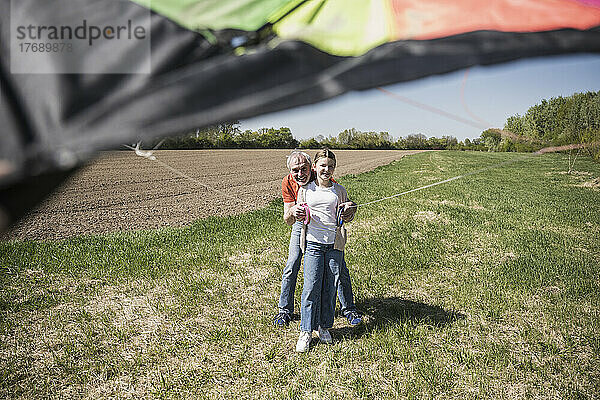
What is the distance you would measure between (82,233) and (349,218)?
574 cm

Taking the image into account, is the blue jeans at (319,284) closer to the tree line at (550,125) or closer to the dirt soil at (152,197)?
the tree line at (550,125)

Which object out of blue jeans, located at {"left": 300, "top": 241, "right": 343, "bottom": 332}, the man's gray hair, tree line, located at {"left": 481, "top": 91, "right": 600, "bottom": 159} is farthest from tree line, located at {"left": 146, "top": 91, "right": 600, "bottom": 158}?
blue jeans, located at {"left": 300, "top": 241, "right": 343, "bottom": 332}

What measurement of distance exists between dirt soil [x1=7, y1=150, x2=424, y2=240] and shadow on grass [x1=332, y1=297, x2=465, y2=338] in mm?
2185

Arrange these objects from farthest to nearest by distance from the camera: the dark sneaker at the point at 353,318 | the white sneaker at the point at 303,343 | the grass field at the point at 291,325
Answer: the dark sneaker at the point at 353,318
the white sneaker at the point at 303,343
the grass field at the point at 291,325

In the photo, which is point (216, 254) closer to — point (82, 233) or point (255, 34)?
point (82, 233)

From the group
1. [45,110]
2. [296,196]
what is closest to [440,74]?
[45,110]

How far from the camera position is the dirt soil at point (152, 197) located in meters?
7.14

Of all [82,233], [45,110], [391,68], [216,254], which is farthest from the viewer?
[82,233]

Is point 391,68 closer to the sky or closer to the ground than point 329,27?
closer to the ground

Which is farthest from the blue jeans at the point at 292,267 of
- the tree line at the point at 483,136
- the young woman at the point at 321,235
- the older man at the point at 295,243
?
the tree line at the point at 483,136

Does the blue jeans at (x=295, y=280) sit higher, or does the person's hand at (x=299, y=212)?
the person's hand at (x=299, y=212)

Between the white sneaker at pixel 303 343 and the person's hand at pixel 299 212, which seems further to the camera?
the white sneaker at pixel 303 343

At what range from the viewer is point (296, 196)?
10.1ft

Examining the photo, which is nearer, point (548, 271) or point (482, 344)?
point (482, 344)
